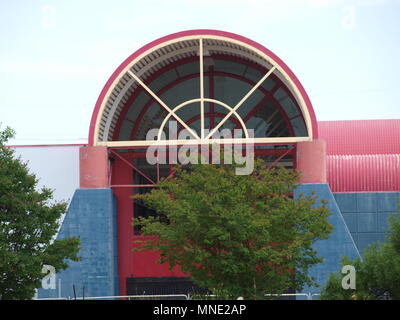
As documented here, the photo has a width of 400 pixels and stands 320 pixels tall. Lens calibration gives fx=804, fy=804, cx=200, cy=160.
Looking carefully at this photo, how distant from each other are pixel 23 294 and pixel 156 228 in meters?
4.64

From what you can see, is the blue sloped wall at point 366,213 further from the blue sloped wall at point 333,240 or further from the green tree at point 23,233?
the green tree at point 23,233

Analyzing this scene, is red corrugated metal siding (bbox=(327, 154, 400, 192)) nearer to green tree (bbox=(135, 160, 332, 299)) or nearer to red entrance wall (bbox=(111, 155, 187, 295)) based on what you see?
red entrance wall (bbox=(111, 155, 187, 295))

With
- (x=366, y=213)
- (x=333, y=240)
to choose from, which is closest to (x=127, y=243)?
(x=333, y=240)

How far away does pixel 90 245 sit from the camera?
3228 cm

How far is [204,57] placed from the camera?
34750mm

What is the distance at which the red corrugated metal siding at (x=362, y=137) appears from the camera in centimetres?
4288

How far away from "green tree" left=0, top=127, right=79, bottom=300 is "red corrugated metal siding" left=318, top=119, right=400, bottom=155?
67.6 ft

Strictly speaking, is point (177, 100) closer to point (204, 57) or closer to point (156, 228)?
point (204, 57)

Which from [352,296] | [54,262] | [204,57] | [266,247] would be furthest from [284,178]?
[204,57]

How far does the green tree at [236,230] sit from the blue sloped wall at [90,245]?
6591mm

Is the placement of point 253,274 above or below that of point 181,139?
below

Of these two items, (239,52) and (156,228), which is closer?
(156,228)

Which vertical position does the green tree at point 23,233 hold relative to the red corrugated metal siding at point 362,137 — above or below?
below

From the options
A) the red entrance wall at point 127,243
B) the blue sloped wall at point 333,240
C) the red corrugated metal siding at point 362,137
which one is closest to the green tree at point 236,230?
the blue sloped wall at point 333,240
